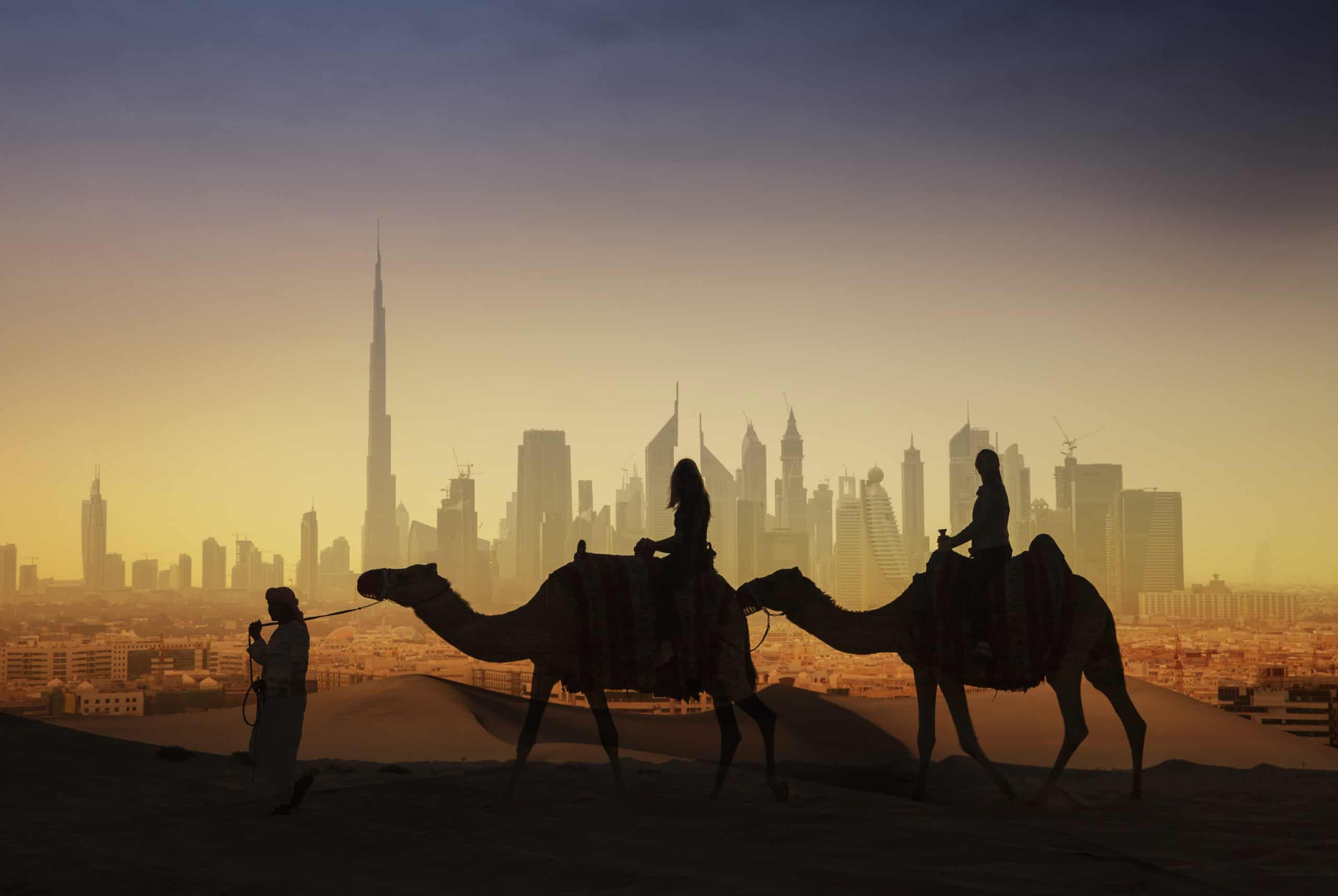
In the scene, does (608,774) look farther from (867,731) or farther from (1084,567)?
(1084,567)

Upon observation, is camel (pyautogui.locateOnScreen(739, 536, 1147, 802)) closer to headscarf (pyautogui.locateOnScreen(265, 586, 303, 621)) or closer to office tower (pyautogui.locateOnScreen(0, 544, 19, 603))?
A: headscarf (pyautogui.locateOnScreen(265, 586, 303, 621))

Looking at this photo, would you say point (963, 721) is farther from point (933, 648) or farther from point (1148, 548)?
point (1148, 548)

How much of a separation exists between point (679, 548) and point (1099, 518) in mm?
72765

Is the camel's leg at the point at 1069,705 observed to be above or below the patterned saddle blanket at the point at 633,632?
below

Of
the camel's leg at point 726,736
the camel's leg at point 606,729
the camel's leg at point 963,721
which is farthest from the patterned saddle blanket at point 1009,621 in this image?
the camel's leg at point 606,729

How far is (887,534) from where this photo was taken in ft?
184

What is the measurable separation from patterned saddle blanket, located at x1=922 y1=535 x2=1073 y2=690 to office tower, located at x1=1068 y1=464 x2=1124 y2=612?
6334 centimetres

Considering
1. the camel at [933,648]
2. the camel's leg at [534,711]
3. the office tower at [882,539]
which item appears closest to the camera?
the camel's leg at [534,711]

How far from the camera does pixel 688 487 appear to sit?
9.70 m

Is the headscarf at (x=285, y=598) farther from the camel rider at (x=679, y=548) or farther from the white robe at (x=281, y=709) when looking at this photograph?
the camel rider at (x=679, y=548)

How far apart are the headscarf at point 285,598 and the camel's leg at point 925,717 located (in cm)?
532

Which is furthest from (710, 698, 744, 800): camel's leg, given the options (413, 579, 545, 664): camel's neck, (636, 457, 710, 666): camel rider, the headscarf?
the headscarf

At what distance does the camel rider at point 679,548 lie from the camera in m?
9.30

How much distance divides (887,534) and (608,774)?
4664cm
